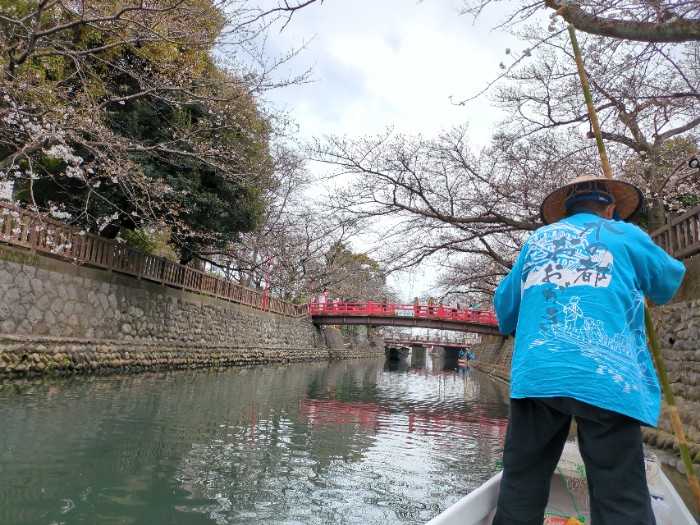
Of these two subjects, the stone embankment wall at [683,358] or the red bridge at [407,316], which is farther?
the red bridge at [407,316]

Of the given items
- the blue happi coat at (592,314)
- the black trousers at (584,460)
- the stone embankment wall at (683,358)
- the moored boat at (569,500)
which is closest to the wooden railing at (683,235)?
the stone embankment wall at (683,358)

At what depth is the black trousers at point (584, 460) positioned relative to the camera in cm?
166

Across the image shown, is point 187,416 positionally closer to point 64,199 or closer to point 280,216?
point 64,199

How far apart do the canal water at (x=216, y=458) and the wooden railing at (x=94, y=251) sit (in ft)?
8.60

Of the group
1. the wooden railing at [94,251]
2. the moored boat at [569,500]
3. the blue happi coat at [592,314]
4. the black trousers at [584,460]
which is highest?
the wooden railing at [94,251]

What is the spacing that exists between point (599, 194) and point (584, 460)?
112cm

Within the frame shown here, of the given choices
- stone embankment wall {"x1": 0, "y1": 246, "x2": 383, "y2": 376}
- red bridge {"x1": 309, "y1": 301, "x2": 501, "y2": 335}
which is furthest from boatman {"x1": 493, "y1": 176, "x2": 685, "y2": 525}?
red bridge {"x1": 309, "y1": 301, "x2": 501, "y2": 335}

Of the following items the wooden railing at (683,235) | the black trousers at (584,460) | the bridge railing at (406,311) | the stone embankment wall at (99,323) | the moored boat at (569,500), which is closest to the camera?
the black trousers at (584,460)

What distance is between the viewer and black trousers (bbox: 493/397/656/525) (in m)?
1.66

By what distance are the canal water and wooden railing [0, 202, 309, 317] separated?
2622 millimetres

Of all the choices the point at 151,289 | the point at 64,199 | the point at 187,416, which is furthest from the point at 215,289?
the point at 187,416

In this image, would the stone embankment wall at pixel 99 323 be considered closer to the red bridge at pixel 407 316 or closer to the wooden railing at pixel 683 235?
the wooden railing at pixel 683 235

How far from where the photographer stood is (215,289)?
56.2 feet

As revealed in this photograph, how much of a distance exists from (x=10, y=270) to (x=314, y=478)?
7.30 metres
